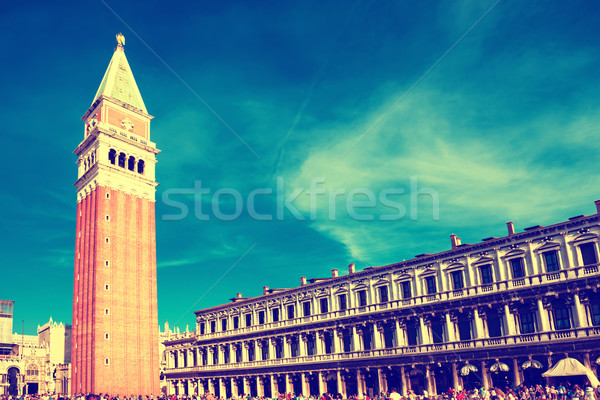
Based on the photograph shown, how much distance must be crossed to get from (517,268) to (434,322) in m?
8.45

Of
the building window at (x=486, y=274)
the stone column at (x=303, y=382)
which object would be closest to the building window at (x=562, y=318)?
the building window at (x=486, y=274)

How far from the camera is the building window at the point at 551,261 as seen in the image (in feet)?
123

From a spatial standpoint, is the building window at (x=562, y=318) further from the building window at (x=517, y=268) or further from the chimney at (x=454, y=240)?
the chimney at (x=454, y=240)

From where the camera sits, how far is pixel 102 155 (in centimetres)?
6688

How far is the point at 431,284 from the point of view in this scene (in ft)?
146

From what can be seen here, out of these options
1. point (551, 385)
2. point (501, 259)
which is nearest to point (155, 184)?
point (501, 259)

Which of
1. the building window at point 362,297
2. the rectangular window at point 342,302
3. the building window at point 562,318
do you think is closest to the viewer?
the building window at point 562,318

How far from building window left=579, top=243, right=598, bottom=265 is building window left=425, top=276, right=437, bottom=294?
39.3 ft

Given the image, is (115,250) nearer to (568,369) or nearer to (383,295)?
(383,295)

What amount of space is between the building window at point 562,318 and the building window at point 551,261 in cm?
277

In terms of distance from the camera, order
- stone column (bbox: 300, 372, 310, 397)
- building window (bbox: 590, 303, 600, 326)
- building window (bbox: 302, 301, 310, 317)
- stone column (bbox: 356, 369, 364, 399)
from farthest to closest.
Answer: building window (bbox: 302, 301, 310, 317)
stone column (bbox: 300, 372, 310, 397)
stone column (bbox: 356, 369, 364, 399)
building window (bbox: 590, 303, 600, 326)

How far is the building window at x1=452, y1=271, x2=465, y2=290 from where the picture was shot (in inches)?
1671

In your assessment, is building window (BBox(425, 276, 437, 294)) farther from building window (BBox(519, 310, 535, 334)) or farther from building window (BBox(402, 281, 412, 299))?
building window (BBox(519, 310, 535, 334))

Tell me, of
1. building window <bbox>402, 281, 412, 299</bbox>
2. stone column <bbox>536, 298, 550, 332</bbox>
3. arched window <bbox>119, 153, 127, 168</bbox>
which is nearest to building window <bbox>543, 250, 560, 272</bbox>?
stone column <bbox>536, 298, 550, 332</bbox>
